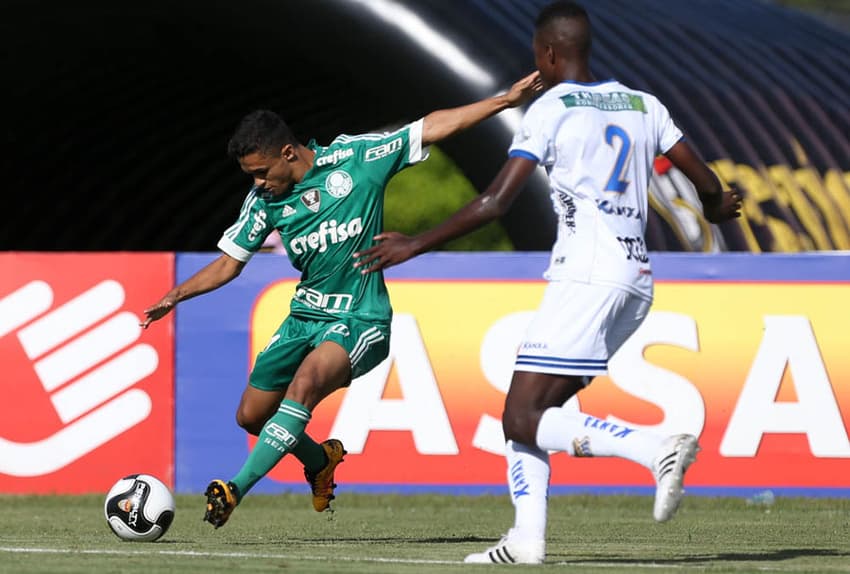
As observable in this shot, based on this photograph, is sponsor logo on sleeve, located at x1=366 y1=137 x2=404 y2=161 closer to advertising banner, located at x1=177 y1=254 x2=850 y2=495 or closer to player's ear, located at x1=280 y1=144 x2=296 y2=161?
player's ear, located at x1=280 y1=144 x2=296 y2=161

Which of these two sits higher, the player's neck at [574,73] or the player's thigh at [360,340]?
the player's neck at [574,73]

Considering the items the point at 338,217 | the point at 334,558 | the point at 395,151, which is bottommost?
the point at 334,558

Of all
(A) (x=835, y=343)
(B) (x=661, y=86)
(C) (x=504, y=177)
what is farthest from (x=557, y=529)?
(B) (x=661, y=86)

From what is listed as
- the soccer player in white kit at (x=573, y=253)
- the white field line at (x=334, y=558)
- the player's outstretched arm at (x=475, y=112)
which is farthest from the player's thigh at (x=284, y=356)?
the soccer player in white kit at (x=573, y=253)

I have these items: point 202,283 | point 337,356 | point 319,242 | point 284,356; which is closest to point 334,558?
point 337,356

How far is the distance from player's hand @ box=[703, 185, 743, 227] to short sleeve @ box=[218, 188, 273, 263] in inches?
89.8

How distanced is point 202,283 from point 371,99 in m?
10.6

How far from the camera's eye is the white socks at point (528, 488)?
648cm

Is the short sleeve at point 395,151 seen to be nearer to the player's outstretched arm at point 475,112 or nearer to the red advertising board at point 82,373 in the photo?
the player's outstretched arm at point 475,112

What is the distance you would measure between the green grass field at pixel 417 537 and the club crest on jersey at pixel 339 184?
162cm

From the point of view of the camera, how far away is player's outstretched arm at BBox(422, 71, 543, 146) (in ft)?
25.3

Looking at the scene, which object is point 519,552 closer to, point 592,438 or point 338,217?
point 592,438

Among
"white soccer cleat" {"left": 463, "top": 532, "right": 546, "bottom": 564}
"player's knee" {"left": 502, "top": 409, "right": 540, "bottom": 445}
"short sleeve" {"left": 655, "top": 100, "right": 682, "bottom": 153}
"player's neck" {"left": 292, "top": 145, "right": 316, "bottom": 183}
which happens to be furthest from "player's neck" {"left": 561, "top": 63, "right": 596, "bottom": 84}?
"player's neck" {"left": 292, "top": 145, "right": 316, "bottom": 183}

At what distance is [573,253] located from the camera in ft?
21.0
